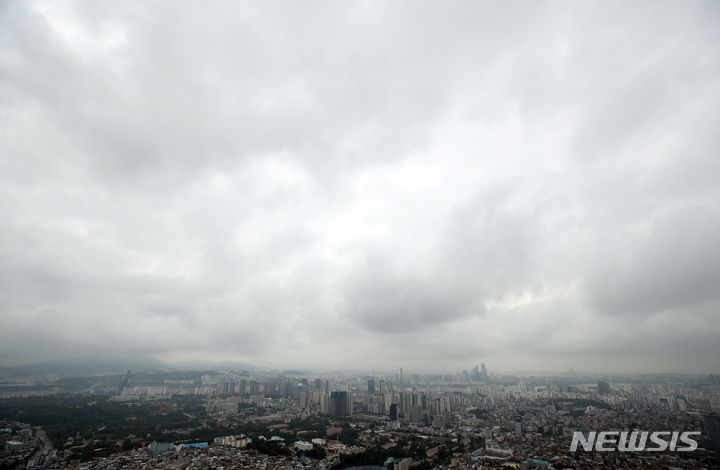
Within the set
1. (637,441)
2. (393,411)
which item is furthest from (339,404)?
(637,441)

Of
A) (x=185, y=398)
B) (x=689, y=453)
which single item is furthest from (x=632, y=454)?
(x=185, y=398)

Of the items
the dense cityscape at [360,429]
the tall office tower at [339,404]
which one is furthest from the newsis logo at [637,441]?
the tall office tower at [339,404]

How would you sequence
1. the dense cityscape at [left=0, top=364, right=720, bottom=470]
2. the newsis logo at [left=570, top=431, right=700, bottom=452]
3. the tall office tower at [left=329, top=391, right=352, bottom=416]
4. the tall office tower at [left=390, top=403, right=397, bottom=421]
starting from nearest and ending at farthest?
the newsis logo at [left=570, top=431, right=700, bottom=452]
the dense cityscape at [left=0, top=364, right=720, bottom=470]
the tall office tower at [left=390, top=403, right=397, bottom=421]
the tall office tower at [left=329, top=391, right=352, bottom=416]

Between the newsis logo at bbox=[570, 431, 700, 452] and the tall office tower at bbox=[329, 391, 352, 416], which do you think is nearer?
the newsis logo at bbox=[570, 431, 700, 452]

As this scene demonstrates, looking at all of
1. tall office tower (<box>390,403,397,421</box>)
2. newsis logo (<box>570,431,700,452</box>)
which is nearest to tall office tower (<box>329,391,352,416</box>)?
tall office tower (<box>390,403,397,421</box>)

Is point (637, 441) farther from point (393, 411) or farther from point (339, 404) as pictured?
point (339, 404)

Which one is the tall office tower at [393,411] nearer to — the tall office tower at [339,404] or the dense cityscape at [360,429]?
the dense cityscape at [360,429]

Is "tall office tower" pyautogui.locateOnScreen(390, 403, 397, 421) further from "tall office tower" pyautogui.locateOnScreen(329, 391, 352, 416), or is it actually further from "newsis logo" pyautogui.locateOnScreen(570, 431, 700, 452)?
"newsis logo" pyautogui.locateOnScreen(570, 431, 700, 452)

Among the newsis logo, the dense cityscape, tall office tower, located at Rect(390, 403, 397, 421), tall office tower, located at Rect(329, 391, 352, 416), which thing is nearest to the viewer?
the newsis logo
